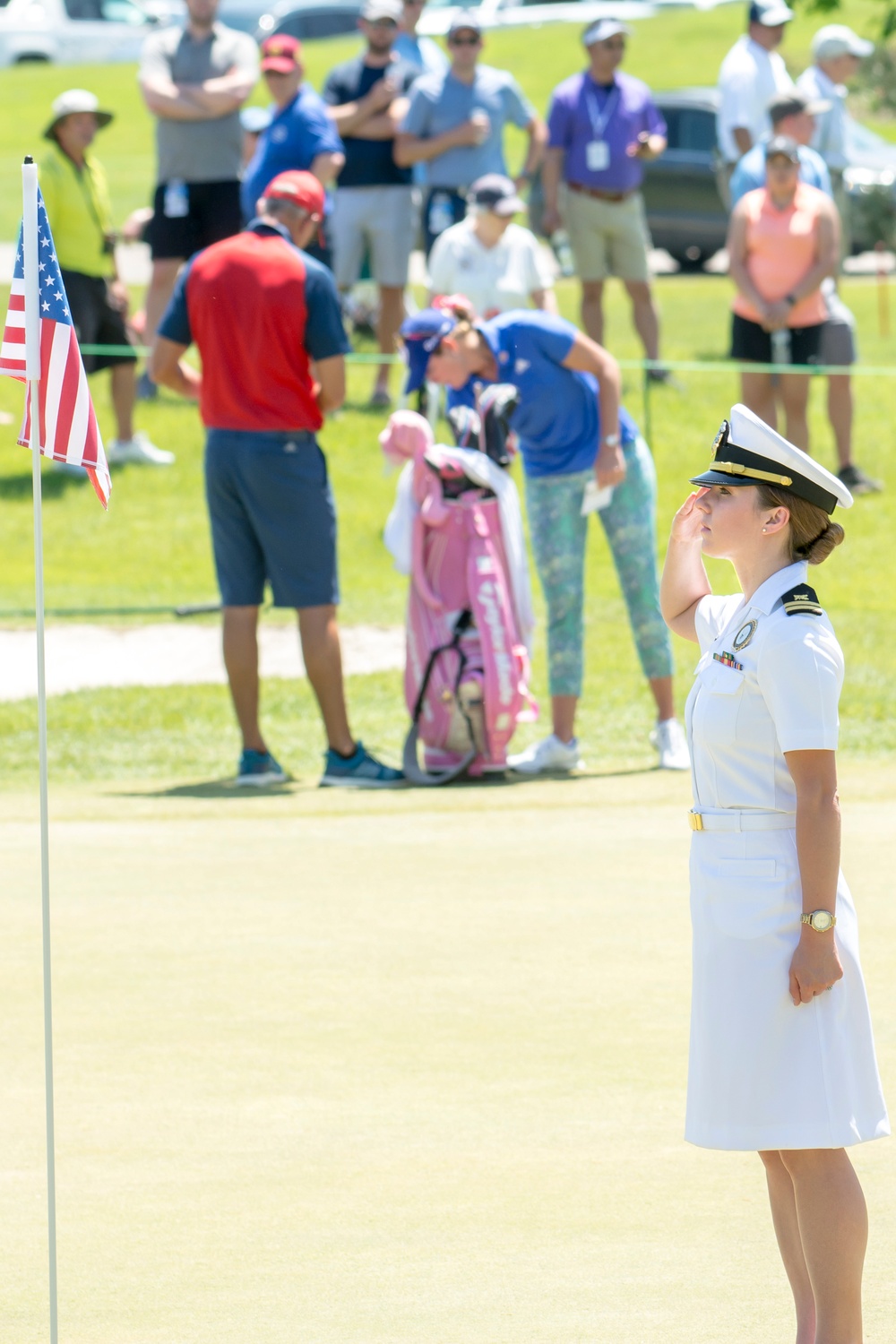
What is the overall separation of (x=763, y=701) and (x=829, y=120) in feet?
36.7

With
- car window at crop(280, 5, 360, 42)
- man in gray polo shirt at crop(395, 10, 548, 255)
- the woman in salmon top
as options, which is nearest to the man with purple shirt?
man in gray polo shirt at crop(395, 10, 548, 255)

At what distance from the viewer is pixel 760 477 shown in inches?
141

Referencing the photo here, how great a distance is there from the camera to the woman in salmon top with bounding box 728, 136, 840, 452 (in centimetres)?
1180

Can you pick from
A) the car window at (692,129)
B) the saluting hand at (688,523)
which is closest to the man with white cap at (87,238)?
the saluting hand at (688,523)

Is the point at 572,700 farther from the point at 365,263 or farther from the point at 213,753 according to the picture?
the point at 365,263

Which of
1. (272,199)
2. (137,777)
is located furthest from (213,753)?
(272,199)

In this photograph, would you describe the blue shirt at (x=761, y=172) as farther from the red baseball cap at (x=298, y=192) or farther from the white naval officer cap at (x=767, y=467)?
the white naval officer cap at (x=767, y=467)

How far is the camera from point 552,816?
7809mm

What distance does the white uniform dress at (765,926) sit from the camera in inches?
134

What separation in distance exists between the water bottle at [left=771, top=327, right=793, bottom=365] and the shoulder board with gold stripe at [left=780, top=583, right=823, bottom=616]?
9.04 metres

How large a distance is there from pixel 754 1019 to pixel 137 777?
5.65 m

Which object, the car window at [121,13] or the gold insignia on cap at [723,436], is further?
the car window at [121,13]

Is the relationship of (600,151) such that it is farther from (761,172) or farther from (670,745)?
(670,745)

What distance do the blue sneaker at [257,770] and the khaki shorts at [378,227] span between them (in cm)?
617
